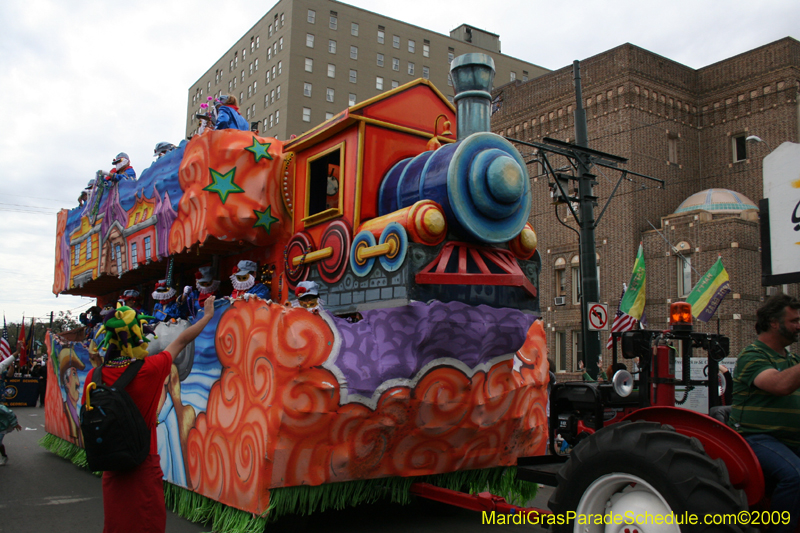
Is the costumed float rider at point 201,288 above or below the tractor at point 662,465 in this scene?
above

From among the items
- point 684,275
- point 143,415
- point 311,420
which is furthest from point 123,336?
point 684,275

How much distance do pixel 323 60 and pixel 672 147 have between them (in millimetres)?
32024

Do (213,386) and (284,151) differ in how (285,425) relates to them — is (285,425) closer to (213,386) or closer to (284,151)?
(213,386)

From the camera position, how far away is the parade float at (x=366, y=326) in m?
5.42

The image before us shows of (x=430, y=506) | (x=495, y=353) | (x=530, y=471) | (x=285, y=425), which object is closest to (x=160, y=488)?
(x=285, y=425)

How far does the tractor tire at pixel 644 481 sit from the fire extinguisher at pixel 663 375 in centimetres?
82

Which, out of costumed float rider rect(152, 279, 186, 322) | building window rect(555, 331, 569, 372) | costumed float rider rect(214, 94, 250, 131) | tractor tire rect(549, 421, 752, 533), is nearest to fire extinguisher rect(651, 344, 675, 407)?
tractor tire rect(549, 421, 752, 533)

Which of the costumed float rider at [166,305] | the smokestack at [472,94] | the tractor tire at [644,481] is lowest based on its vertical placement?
the tractor tire at [644,481]

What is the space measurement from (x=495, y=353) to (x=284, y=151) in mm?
3320

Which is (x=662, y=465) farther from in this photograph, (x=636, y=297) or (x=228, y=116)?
(x=636, y=297)

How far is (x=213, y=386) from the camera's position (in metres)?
6.11

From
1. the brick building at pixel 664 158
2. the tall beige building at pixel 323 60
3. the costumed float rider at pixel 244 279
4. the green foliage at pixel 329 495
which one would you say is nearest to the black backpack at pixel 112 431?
the green foliage at pixel 329 495

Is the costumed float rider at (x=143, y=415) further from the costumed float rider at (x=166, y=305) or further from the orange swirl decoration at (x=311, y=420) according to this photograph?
the costumed float rider at (x=166, y=305)

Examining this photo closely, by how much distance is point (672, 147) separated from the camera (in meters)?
28.1
